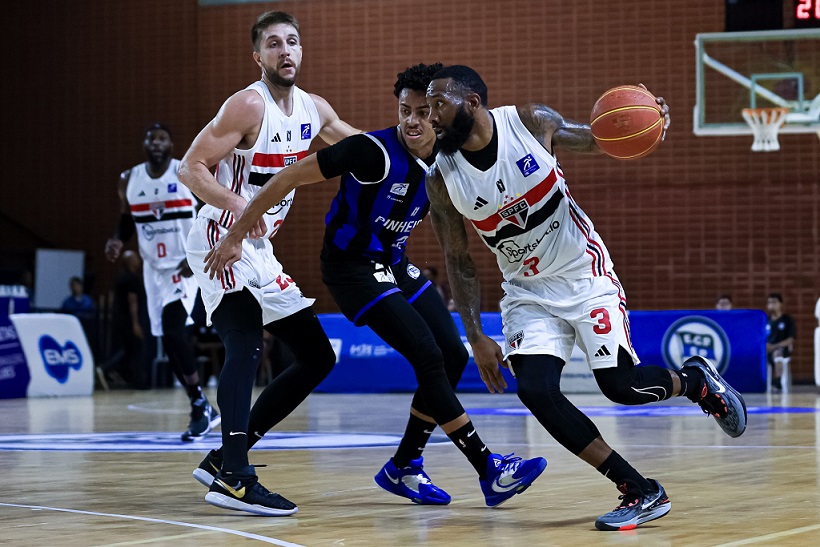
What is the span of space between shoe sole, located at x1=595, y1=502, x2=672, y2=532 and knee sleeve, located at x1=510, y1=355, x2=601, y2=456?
320 millimetres

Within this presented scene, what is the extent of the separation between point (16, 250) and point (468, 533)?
1672 centimetres

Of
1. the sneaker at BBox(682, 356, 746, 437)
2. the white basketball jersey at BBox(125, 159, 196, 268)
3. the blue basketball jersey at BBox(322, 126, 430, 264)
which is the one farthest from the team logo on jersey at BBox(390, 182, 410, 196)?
the white basketball jersey at BBox(125, 159, 196, 268)

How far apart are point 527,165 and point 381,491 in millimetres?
1727

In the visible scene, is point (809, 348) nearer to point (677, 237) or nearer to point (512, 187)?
point (677, 237)

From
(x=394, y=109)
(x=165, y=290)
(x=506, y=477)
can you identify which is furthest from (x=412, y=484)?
(x=394, y=109)

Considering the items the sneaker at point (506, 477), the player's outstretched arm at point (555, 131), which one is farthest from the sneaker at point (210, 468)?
the player's outstretched arm at point (555, 131)

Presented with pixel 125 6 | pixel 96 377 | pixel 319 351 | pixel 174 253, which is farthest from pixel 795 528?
pixel 125 6

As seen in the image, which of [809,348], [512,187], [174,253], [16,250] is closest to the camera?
[512,187]

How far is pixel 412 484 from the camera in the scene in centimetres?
507

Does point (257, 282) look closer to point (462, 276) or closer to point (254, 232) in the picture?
point (254, 232)

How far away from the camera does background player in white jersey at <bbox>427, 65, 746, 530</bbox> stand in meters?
4.41

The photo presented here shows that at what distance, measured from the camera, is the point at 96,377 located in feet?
60.2

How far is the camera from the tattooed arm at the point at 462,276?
15.4ft

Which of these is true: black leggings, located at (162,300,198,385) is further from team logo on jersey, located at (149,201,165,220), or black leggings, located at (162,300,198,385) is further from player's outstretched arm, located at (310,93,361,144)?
player's outstretched arm, located at (310,93,361,144)
